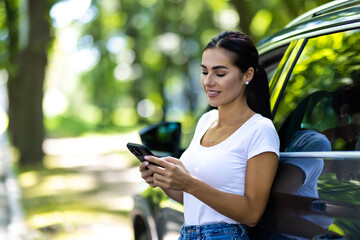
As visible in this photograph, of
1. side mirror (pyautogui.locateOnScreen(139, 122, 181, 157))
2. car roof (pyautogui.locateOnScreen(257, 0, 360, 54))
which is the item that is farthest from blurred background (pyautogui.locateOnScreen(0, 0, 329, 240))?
car roof (pyautogui.locateOnScreen(257, 0, 360, 54))

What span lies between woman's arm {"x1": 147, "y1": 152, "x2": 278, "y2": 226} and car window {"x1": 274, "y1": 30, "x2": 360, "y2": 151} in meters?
0.30

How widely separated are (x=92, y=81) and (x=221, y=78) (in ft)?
117

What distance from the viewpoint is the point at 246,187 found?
6.87 ft

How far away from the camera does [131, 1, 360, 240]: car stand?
1.90 m

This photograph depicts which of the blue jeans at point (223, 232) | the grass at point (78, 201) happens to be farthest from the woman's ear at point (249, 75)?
the grass at point (78, 201)

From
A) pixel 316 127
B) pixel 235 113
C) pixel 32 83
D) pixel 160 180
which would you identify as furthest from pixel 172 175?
pixel 32 83

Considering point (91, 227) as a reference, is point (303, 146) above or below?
above

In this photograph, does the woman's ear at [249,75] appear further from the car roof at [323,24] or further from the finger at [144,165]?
the finger at [144,165]

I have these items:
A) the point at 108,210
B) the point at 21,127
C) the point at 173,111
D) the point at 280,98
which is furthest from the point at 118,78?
the point at 280,98

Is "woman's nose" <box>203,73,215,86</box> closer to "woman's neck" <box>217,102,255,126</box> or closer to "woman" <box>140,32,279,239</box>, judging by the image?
"woman" <box>140,32,279,239</box>

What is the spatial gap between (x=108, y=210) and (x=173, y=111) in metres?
41.0

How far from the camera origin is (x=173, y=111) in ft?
163

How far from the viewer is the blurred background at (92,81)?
8.56m

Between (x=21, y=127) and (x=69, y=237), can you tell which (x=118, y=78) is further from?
(x=69, y=237)
